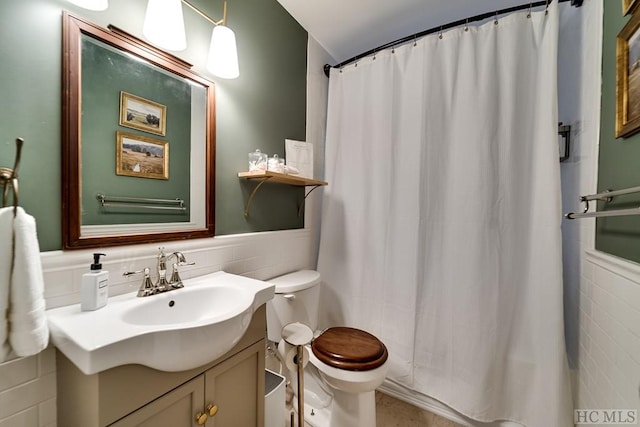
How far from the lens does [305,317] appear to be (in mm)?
1322

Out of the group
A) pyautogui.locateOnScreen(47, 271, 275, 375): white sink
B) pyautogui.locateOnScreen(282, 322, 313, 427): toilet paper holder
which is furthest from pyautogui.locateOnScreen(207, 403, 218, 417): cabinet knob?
pyautogui.locateOnScreen(282, 322, 313, 427): toilet paper holder

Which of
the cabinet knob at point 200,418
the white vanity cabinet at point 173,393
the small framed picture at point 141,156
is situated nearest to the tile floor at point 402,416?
the white vanity cabinet at point 173,393

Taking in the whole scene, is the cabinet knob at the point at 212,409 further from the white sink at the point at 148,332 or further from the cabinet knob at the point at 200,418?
the white sink at the point at 148,332

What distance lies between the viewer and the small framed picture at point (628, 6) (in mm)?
789

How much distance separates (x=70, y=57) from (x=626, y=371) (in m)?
2.03

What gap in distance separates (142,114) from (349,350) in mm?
1318

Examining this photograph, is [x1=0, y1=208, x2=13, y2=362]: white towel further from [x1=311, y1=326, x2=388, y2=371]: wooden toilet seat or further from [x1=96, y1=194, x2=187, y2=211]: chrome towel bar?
[x1=311, y1=326, x2=388, y2=371]: wooden toilet seat

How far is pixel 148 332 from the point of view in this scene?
1.83 ft

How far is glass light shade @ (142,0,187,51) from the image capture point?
85 centimetres

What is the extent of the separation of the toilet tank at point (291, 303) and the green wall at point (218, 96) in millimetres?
359

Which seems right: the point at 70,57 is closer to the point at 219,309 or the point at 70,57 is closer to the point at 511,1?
the point at 219,309

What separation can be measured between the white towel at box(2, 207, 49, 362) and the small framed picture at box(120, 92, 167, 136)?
1.52ft

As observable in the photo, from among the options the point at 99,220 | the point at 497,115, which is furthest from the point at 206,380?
the point at 497,115

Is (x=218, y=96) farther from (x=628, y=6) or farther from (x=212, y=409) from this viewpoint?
(x=628, y=6)
